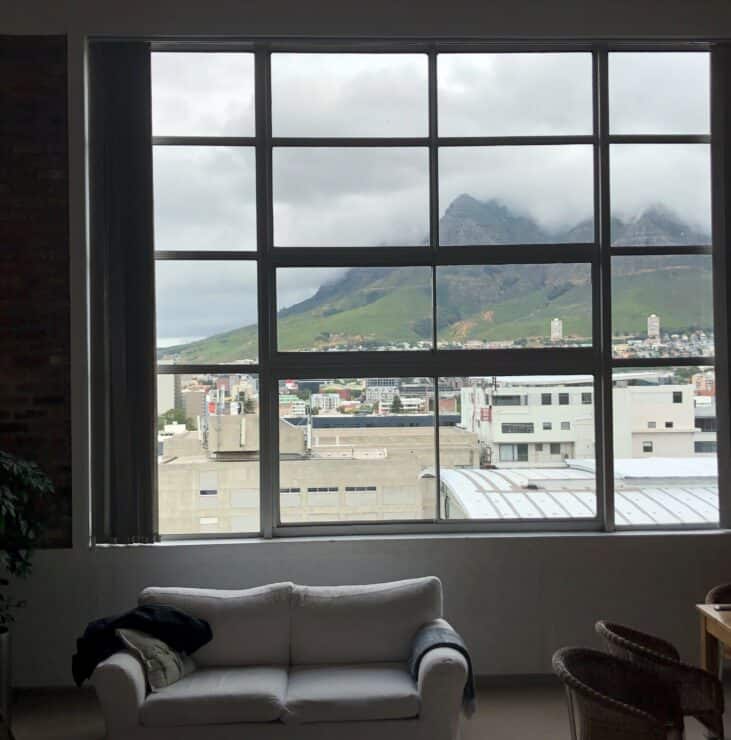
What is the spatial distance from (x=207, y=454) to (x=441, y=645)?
199cm

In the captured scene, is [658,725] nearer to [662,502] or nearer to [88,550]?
[662,502]

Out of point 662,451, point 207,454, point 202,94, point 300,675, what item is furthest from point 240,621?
point 202,94

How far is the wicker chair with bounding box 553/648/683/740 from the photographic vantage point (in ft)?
10.3

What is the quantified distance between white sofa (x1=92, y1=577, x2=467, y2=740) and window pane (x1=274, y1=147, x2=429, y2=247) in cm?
217

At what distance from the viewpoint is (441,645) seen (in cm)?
414

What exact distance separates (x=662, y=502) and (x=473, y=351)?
5.09ft

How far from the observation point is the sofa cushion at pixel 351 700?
392cm

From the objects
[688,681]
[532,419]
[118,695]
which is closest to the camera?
[688,681]

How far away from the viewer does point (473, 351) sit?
5.45 meters

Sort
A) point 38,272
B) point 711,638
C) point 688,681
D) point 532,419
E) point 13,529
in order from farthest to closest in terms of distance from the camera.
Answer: point 532,419 → point 38,272 → point 13,529 → point 711,638 → point 688,681

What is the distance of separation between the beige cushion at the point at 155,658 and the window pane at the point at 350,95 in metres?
3.09

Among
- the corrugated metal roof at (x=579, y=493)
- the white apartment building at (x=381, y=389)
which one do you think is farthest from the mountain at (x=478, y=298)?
the corrugated metal roof at (x=579, y=493)

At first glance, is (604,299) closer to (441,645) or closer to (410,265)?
(410,265)

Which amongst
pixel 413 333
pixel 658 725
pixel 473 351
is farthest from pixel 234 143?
pixel 658 725
